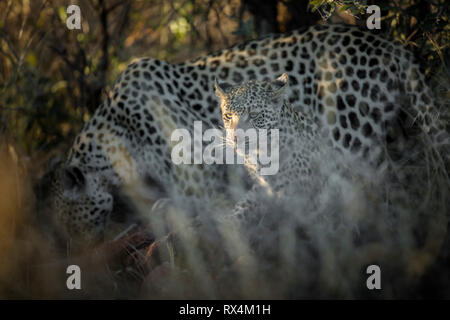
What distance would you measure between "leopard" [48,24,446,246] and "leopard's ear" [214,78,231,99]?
705 millimetres

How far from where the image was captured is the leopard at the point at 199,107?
516 cm

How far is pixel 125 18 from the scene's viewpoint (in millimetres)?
7406

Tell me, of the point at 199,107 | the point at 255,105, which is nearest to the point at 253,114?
the point at 255,105

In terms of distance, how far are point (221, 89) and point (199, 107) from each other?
1093 mm

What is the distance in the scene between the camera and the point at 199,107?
220 inches

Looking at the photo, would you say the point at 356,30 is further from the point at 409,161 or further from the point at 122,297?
the point at 122,297

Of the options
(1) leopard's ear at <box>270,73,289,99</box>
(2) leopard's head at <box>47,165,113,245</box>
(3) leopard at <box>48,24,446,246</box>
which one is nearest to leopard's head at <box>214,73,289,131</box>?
(1) leopard's ear at <box>270,73,289,99</box>

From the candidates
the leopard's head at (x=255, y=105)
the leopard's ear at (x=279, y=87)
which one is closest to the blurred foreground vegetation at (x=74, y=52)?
the leopard's ear at (x=279, y=87)

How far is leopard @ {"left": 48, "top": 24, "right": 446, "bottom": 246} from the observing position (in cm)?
516

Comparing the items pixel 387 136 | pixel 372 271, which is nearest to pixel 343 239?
pixel 372 271

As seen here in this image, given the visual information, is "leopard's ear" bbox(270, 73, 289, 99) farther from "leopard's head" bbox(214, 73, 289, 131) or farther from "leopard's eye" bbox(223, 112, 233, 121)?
"leopard's eye" bbox(223, 112, 233, 121)

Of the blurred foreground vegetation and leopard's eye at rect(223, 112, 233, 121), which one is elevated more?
the blurred foreground vegetation

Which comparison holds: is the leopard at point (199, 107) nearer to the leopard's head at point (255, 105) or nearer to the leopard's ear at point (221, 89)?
the leopard's ear at point (221, 89)

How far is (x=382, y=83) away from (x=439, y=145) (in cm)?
86
